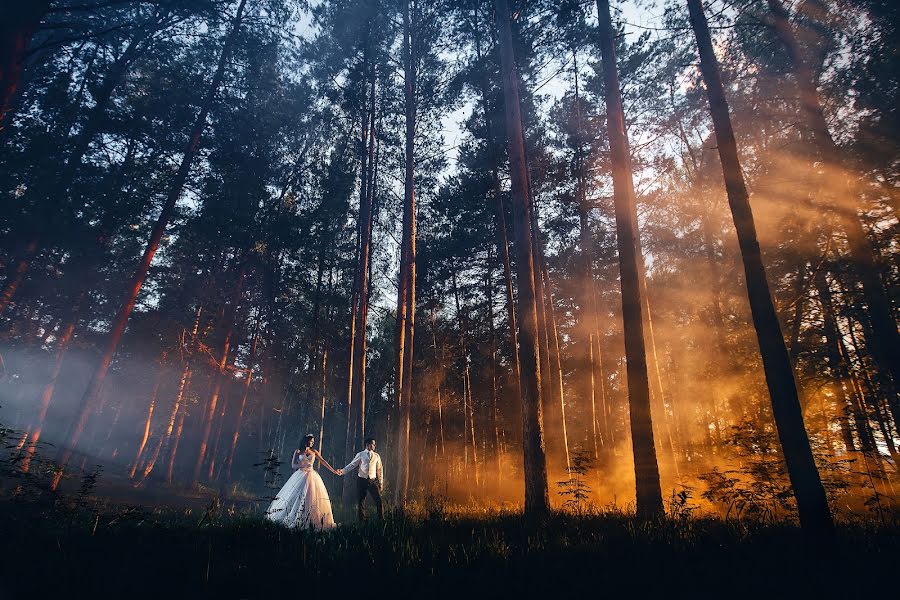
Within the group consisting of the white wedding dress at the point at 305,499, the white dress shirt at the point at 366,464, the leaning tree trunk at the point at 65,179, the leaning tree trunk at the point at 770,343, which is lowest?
the white wedding dress at the point at 305,499

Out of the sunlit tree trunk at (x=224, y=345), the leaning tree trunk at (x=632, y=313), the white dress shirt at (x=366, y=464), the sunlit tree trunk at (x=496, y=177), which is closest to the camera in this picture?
the leaning tree trunk at (x=632, y=313)

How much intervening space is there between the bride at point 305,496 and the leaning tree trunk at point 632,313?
598 centimetres

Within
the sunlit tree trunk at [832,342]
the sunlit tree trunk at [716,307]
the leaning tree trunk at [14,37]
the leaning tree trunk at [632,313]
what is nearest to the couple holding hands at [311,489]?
the leaning tree trunk at [632,313]

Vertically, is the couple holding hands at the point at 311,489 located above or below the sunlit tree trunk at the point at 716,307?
below

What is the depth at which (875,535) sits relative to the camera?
14.7 feet

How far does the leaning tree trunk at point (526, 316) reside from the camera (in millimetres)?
6609

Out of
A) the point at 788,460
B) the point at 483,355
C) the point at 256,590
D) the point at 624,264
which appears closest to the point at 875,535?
the point at 788,460

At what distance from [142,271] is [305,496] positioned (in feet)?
27.2

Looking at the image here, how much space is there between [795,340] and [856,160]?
6916 mm

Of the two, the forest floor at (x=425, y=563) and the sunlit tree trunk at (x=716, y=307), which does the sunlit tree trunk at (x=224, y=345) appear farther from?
the sunlit tree trunk at (x=716, y=307)

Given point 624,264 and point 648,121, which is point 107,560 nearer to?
point 624,264

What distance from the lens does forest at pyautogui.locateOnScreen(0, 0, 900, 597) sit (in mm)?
5758

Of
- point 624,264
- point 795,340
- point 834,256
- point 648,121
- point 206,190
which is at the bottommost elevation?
point 624,264

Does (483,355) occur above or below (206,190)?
below
